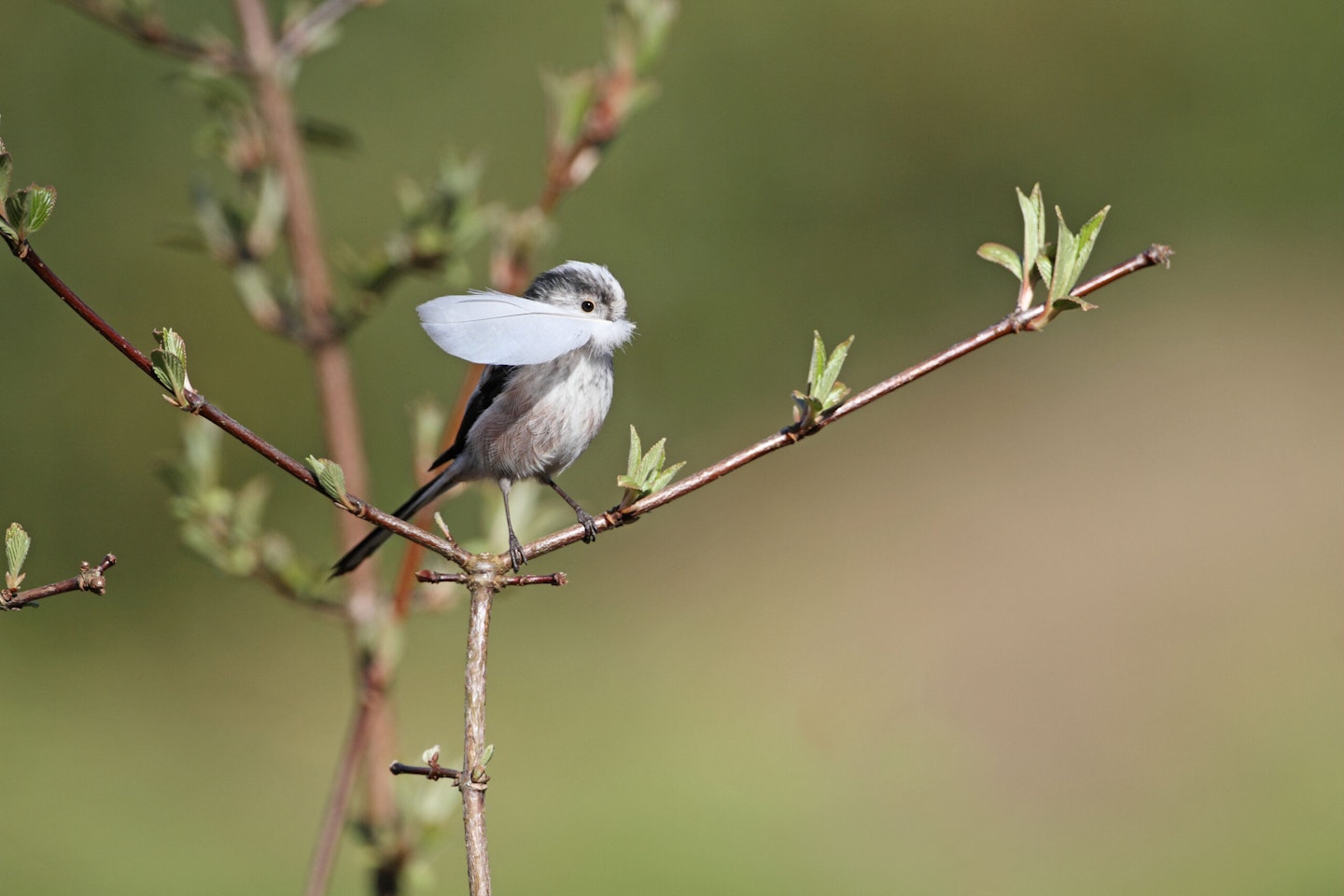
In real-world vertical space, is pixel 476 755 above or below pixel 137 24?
below

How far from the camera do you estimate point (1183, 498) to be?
611 cm

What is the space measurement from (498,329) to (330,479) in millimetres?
200

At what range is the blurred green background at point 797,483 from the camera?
4.42 meters

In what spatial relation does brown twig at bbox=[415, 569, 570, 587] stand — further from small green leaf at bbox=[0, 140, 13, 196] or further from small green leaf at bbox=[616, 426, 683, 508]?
small green leaf at bbox=[0, 140, 13, 196]

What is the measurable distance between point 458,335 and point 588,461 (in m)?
4.53

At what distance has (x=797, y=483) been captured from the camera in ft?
22.1

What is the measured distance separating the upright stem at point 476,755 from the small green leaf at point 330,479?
15cm

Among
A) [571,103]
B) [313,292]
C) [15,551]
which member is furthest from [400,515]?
[15,551]

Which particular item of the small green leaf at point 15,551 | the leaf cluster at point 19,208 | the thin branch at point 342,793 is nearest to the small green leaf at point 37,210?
the leaf cluster at point 19,208

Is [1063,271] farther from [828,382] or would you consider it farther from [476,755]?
[476,755]

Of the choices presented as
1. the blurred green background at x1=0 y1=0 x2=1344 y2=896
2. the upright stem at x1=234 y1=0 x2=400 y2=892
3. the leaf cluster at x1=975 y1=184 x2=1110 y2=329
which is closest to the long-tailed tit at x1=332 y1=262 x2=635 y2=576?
the upright stem at x1=234 y1=0 x2=400 y2=892

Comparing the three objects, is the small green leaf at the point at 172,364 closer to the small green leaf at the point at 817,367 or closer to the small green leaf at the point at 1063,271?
the small green leaf at the point at 817,367

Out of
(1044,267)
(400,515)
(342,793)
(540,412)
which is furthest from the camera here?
(400,515)

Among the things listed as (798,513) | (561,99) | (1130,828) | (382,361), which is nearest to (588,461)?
(382,361)
